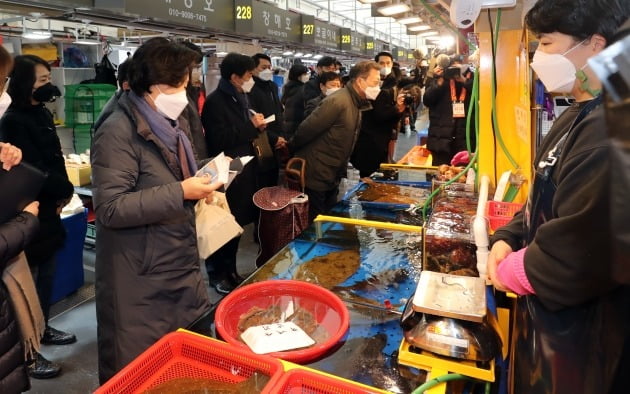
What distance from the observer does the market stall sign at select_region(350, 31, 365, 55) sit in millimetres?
9914

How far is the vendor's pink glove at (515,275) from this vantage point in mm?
1056

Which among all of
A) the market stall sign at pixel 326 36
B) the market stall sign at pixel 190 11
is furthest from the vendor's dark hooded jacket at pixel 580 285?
the market stall sign at pixel 326 36

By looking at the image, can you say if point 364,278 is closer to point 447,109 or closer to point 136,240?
point 136,240

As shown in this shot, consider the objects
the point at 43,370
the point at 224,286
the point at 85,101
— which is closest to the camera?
the point at 43,370

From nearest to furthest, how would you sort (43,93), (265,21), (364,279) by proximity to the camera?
(364,279) → (43,93) → (265,21)

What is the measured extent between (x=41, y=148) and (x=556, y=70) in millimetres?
2420

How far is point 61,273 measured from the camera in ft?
11.3

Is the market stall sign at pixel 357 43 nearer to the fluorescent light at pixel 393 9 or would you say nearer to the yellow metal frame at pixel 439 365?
the fluorescent light at pixel 393 9

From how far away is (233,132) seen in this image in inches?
140

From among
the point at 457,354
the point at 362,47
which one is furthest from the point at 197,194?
the point at 362,47

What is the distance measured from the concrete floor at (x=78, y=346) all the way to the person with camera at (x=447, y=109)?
243 centimetres

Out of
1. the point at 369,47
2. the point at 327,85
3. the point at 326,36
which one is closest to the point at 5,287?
the point at 327,85

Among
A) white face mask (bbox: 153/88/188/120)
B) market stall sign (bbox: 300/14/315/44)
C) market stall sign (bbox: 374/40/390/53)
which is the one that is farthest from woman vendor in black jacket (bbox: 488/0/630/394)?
market stall sign (bbox: 374/40/390/53)

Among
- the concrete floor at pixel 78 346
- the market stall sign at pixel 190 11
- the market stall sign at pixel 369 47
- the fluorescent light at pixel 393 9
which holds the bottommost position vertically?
the concrete floor at pixel 78 346
